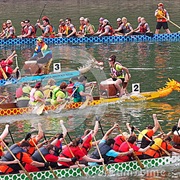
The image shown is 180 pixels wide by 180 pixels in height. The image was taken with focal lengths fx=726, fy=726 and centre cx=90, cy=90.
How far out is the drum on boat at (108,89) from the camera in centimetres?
2544

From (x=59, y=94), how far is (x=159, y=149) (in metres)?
→ 6.04

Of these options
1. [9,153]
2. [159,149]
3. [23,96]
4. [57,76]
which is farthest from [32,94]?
[9,153]

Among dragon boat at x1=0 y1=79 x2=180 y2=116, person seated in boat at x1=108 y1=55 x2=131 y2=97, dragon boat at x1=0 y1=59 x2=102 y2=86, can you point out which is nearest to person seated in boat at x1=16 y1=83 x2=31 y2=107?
dragon boat at x1=0 y1=79 x2=180 y2=116

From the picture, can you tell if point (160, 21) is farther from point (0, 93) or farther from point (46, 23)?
point (0, 93)

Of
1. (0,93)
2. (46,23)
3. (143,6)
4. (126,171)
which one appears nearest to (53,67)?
(0,93)

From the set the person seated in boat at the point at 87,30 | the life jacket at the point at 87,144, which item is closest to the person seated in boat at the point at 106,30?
the person seated in boat at the point at 87,30

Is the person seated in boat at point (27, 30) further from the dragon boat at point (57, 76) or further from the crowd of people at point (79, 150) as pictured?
the crowd of people at point (79, 150)

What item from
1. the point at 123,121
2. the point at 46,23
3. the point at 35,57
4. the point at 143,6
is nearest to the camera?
the point at 123,121

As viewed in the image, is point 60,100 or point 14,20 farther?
point 14,20

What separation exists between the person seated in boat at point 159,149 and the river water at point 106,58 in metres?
0.46

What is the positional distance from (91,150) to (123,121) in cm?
370

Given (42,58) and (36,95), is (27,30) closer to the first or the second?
(42,58)

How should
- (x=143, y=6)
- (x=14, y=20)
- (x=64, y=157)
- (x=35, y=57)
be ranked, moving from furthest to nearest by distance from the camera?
(x=143, y=6)
(x=14, y=20)
(x=35, y=57)
(x=64, y=157)

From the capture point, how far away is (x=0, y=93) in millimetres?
27547
